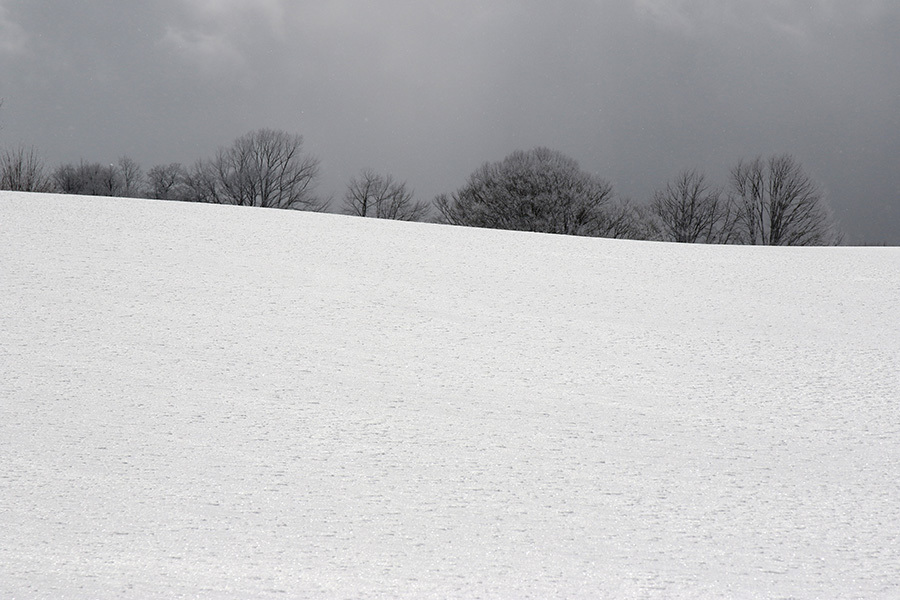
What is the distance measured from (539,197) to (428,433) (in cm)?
2230

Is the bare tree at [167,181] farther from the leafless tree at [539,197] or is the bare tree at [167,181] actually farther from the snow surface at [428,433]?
the snow surface at [428,433]

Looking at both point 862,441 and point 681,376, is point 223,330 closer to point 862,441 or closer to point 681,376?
point 681,376

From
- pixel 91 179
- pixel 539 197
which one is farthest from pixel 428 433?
pixel 91 179

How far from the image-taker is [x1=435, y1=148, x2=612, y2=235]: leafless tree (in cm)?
2403

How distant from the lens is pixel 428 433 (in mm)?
2418

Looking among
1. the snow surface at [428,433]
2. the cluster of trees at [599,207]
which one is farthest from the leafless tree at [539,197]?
the snow surface at [428,433]

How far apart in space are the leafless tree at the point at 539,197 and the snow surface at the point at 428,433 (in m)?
19.7

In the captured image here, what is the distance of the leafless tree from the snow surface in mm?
19675

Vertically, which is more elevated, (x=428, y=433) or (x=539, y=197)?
(x=539, y=197)

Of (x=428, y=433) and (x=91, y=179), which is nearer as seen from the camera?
(x=428, y=433)

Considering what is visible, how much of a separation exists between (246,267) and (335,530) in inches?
106

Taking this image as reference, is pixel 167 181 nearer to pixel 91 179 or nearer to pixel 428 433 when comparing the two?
pixel 91 179

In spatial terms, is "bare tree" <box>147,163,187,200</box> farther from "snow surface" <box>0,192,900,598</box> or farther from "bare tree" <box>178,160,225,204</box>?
"snow surface" <box>0,192,900,598</box>

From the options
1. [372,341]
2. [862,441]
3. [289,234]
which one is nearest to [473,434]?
[372,341]
